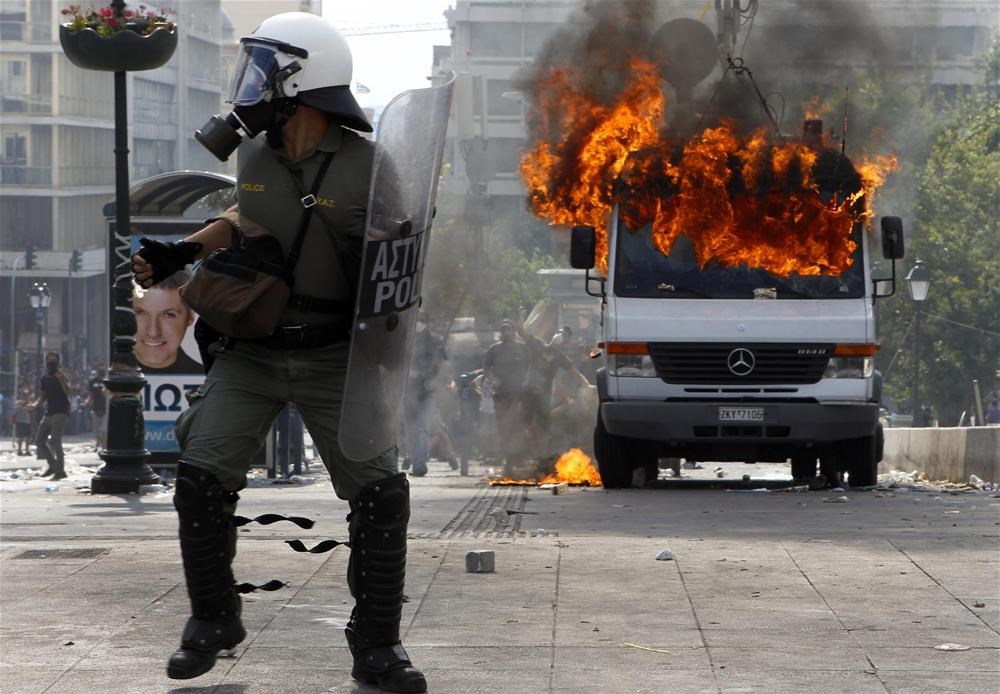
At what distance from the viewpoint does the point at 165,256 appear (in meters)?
5.20

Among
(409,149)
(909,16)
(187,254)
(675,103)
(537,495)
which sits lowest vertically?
(537,495)

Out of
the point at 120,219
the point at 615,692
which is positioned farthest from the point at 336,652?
the point at 120,219

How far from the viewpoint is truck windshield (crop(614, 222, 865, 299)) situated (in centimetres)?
1348

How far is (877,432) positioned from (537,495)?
297 centimetres

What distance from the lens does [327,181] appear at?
5172 mm

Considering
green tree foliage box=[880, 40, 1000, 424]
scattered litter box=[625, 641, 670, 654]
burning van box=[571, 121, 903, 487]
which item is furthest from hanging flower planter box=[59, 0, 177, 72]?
green tree foliage box=[880, 40, 1000, 424]

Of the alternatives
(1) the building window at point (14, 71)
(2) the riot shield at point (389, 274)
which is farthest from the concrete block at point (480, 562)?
(1) the building window at point (14, 71)

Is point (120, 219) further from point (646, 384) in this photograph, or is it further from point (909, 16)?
point (909, 16)

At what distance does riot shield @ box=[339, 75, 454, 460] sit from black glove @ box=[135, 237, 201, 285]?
508 mm

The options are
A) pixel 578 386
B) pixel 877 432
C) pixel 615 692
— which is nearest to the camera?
pixel 615 692

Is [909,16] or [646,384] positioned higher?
[909,16]

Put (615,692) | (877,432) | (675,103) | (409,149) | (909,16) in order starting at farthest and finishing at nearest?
(909,16), (675,103), (877,432), (409,149), (615,692)

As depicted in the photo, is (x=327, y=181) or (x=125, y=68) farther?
(x=125, y=68)

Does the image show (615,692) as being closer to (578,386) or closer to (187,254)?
(187,254)
